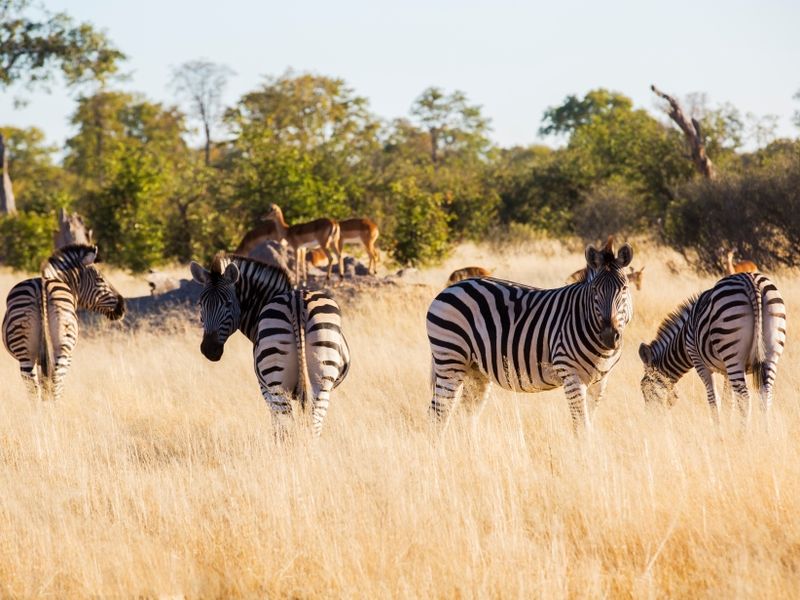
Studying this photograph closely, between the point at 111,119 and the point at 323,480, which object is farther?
the point at 111,119

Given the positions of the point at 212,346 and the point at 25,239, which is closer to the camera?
the point at 212,346

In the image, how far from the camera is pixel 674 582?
4273 mm

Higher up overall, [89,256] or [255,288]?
[89,256]

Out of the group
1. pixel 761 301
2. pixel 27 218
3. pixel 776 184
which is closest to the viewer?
pixel 761 301

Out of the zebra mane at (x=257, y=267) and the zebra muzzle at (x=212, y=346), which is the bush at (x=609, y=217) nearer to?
the zebra mane at (x=257, y=267)

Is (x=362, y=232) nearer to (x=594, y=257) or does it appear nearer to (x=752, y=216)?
(x=752, y=216)

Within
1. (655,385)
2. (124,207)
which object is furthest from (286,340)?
(124,207)

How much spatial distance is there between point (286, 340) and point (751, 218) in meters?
13.4

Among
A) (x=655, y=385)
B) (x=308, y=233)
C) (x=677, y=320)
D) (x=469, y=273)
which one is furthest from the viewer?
(x=308, y=233)

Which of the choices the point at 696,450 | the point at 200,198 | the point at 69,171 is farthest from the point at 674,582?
the point at 69,171

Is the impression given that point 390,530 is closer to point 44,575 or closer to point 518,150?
point 44,575

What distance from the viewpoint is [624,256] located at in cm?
616

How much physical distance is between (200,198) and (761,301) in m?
20.7

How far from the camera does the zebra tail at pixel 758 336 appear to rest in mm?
6867
